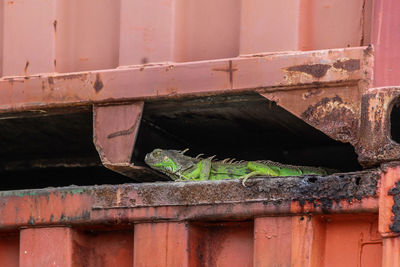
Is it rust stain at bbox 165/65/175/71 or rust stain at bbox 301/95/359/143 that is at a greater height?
rust stain at bbox 165/65/175/71

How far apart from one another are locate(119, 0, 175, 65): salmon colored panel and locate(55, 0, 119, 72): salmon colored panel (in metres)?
0.12

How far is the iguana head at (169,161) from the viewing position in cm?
658

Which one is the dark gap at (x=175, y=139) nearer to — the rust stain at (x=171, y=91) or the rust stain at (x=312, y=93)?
the rust stain at (x=171, y=91)

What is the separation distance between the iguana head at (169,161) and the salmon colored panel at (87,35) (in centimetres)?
69

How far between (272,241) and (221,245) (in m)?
0.46

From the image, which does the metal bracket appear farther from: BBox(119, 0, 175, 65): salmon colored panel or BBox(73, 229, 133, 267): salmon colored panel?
BBox(73, 229, 133, 267): salmon colored panel

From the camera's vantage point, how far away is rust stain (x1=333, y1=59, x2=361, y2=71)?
5.57 metres

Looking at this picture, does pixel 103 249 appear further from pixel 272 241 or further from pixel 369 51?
pixel 369 51

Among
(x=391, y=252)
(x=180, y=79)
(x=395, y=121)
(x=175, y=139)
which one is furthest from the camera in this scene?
(x=175, y=139)

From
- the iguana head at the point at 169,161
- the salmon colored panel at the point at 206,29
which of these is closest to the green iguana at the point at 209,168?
the iguana head at the point at 169,161

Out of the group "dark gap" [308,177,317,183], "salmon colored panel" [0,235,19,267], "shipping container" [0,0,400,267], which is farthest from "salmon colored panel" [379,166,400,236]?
"salmon colored panel" [0,235,19,267]

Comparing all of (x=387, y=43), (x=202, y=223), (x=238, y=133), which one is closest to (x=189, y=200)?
(x=202, y=223)

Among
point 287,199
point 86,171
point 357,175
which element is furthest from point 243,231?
point 86,171

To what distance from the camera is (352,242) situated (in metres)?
5.52
